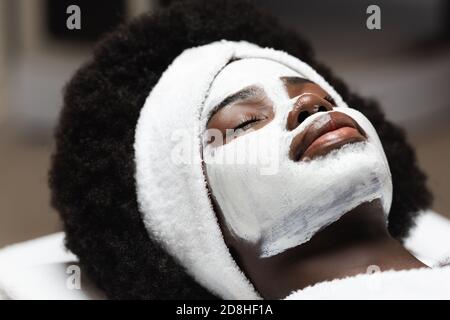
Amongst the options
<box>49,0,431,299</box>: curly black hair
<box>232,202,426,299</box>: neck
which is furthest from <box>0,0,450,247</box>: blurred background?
<box>232,202,426,299</box>: neck

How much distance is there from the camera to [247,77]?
39.9 inches

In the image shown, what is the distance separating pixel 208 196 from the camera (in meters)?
0.99

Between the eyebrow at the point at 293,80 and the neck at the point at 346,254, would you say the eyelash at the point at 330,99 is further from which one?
the neck at the point at 346,254

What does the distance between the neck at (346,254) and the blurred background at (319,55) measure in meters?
1.43

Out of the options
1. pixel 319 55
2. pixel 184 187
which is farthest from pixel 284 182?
pixel 319 55

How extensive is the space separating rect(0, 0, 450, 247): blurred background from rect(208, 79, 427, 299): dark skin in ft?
4.67

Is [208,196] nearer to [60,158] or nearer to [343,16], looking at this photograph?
[60,158]

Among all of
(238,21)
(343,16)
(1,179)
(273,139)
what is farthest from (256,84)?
(343,16)

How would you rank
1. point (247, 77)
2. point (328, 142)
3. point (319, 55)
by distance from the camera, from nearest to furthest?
point (328, 142)
point (247, 77)
point (319, 55)

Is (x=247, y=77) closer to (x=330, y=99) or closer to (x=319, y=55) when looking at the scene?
(x=330, y=99)

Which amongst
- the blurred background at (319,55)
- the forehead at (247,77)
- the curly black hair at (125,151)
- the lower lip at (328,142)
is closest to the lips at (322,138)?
the lower lip at (328,142)

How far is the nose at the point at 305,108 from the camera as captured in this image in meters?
0.94

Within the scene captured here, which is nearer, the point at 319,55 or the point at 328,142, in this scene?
the point at 328,142

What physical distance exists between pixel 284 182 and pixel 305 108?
4.5 inches
